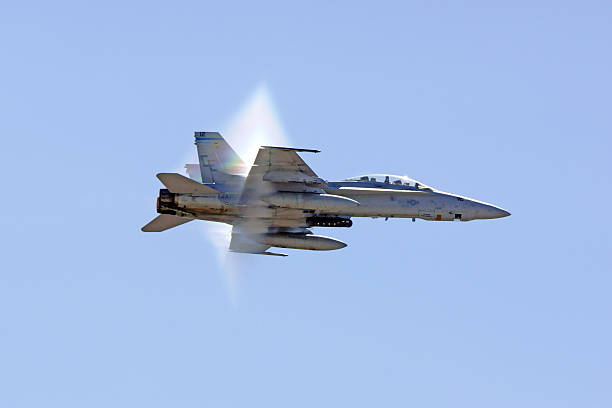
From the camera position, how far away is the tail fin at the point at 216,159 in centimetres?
4075

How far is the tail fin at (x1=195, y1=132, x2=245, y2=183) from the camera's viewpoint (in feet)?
134

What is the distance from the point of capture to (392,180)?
1657 inches

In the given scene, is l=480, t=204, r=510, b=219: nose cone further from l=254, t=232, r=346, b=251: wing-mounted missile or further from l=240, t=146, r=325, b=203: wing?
l=240, t=146, r=325, b=203: wing

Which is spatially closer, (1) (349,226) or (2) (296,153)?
(2) (296,153)

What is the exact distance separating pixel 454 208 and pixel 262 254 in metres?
6.77

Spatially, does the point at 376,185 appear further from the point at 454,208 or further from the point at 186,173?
the point at 186,173

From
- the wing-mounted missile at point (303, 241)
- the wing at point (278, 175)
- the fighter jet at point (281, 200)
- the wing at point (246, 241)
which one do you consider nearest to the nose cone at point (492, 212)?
the fighter jet at point (281, 200)

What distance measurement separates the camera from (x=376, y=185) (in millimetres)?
41719

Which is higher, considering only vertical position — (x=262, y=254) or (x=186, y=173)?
(x=186, y=173)

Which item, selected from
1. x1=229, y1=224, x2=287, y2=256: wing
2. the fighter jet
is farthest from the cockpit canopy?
x1=229, y1=224, x2=287, y2=256: wing

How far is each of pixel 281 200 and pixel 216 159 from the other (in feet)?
9.46

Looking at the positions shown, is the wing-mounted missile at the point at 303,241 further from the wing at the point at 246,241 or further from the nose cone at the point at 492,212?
the nose cone at the point at 492,212

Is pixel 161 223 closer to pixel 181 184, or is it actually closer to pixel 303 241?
pixel 181 184

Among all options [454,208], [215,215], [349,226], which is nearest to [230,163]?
[215,215]
